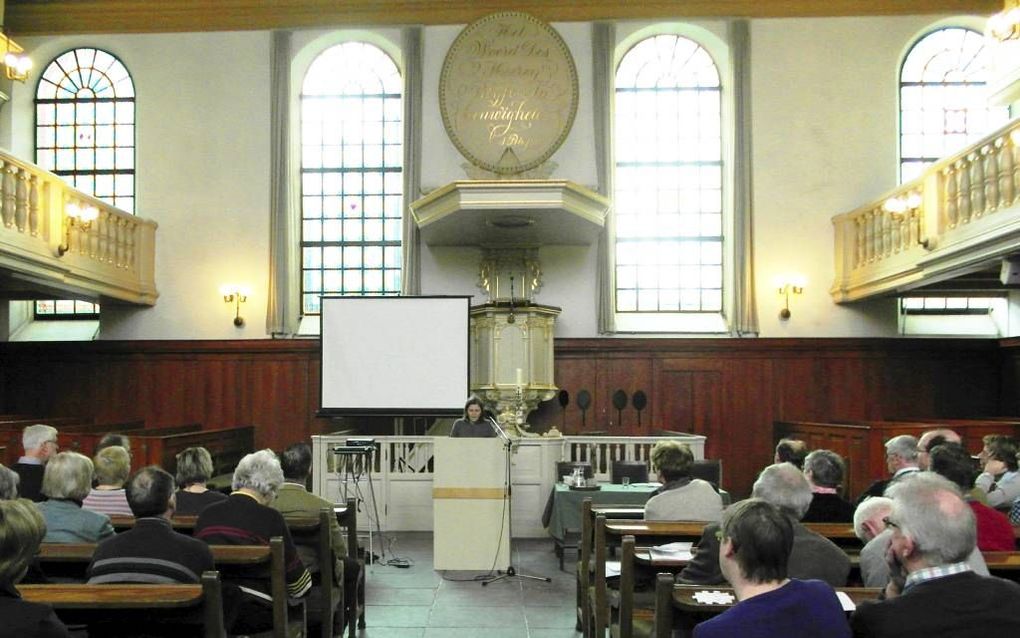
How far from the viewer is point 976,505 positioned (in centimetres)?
471

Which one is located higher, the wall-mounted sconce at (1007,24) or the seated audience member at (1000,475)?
the wall-mounted sconce at (1007,24)

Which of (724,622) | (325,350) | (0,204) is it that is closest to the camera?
(724,622)

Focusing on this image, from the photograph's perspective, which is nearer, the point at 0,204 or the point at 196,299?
the point at 0,204

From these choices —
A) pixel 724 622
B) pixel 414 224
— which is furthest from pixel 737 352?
pixel 724 622

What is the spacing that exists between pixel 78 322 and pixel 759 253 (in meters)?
10.2

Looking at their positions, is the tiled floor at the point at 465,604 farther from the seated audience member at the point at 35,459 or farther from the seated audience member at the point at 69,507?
the seated audience member at the point at 35,459

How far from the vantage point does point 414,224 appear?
1455cm

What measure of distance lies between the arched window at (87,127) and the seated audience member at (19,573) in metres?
13.3

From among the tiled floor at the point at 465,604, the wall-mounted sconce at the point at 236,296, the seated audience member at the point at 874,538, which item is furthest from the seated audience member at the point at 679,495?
the wall-mounted sconce at the point at 236,296

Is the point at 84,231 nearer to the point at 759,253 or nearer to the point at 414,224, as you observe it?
the point at 414,224

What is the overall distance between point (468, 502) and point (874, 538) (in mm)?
4332

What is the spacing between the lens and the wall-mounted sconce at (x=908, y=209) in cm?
1173

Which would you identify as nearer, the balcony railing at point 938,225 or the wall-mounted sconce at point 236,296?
the balcony railing at point 938,225

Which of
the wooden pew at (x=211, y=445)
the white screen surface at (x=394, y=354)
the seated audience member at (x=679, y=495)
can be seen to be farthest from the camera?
the white screen surface at (x=394, y=354)
